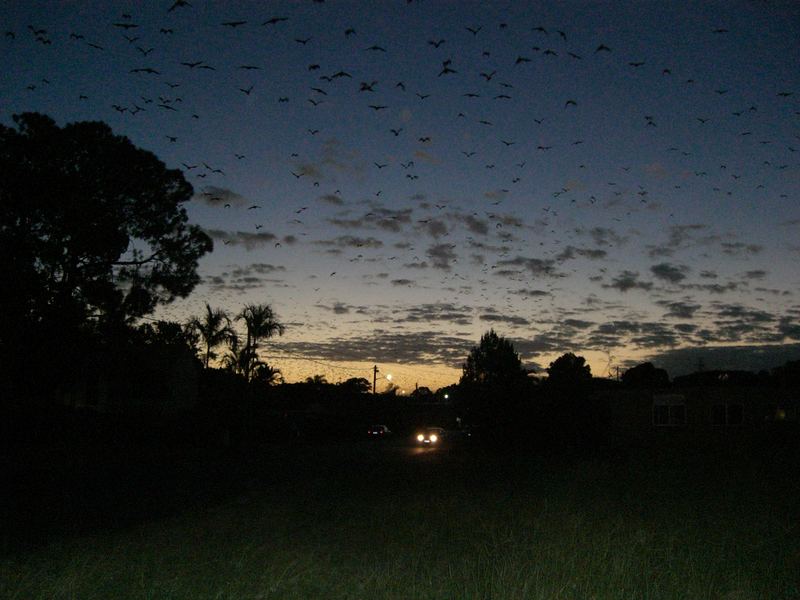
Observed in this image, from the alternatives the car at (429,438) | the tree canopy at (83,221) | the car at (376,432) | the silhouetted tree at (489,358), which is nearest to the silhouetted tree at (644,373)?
the silhouetted tree at (489,358)

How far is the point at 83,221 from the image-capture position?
3148cm

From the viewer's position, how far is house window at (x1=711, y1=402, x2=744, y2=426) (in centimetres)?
4269

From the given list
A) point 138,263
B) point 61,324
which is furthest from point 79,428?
point 138,263

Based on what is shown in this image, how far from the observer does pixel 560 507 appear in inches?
558

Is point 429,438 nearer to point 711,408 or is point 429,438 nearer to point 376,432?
point 376,432

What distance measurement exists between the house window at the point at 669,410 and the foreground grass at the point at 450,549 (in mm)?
26749

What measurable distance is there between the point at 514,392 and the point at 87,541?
3031 centimetres

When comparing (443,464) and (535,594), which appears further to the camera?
(443,464)

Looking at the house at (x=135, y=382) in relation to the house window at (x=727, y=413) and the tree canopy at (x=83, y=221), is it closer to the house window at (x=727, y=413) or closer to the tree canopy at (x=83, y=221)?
the tree canopy at (x=83, y=221)

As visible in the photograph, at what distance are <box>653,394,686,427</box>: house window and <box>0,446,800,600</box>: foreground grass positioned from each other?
26.7m

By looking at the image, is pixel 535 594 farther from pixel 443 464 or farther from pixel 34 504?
pixel 443 464

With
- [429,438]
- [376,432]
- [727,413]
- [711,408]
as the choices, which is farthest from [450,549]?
[376,432]

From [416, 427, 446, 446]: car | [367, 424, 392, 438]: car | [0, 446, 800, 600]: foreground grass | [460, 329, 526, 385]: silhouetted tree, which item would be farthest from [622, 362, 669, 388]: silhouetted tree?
[0, 446, 800, 600]: foreground grass

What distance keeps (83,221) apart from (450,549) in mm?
26110
